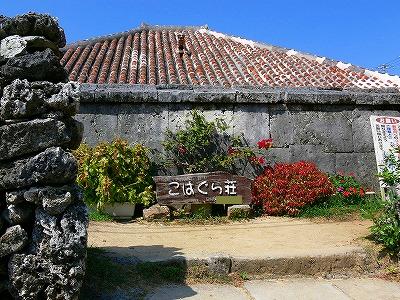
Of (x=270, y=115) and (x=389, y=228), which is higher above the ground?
(x=270, y=115)

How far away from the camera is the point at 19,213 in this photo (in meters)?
3.44

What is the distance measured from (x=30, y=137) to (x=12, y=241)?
0.82m

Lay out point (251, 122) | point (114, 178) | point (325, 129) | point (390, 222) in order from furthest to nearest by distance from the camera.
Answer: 1. point (325, 129)
2. point (251, 122)
3. point (114, 178)
4. point (390, 222)

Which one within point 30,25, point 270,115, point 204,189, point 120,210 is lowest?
point 120,210

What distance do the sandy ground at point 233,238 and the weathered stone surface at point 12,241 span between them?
62.6 inches

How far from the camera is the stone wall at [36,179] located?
3.32 metres

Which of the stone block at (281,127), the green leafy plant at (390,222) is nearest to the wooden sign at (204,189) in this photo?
the stone block at (281,127)

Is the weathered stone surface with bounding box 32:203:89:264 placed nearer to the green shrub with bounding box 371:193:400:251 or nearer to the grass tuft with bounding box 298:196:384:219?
the green shrub with bounding box 371:193:400:251

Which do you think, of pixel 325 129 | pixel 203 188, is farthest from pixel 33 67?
pixel 325 129

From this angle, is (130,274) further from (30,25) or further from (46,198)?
(30,25)

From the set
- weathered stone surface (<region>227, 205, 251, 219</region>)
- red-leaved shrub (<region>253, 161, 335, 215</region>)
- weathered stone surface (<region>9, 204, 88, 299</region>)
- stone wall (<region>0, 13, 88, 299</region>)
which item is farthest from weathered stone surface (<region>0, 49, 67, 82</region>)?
red-leaved shrub (<region>253, 161, 335, 215</region>)

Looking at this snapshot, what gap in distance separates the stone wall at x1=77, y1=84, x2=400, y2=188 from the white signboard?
35cm

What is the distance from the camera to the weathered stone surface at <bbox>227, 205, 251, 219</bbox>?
771 cm

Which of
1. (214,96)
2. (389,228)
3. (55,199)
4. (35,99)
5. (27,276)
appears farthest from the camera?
(214,96)
